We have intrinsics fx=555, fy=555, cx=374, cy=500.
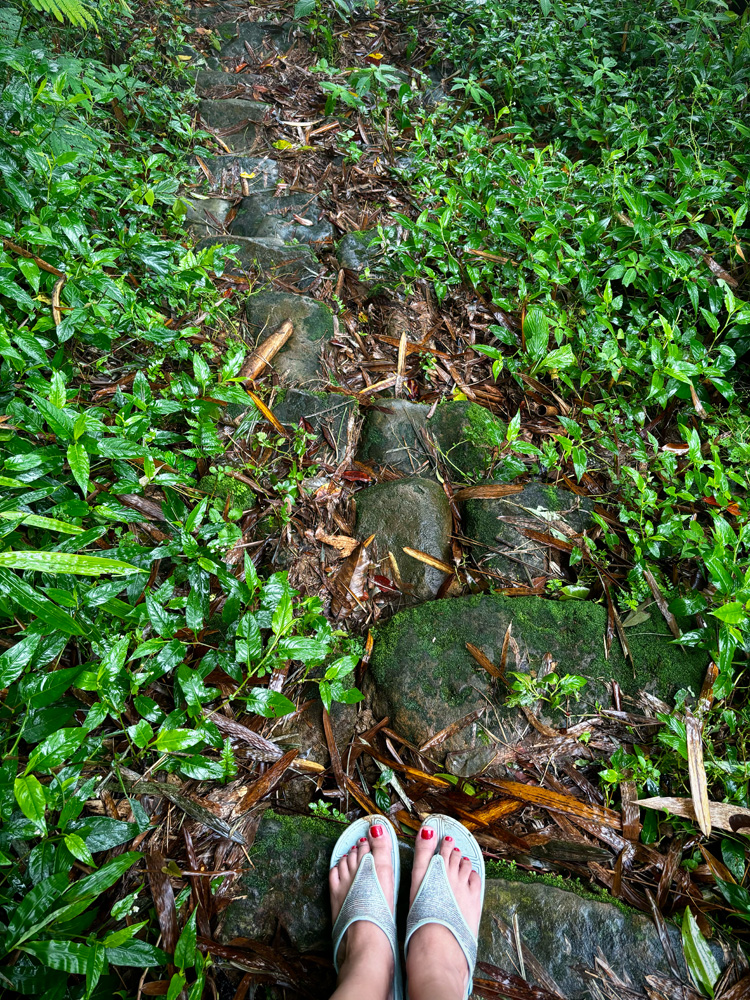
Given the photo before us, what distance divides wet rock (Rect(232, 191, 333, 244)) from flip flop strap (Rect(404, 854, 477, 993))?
3076mm

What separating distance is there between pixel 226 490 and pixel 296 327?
0.97m

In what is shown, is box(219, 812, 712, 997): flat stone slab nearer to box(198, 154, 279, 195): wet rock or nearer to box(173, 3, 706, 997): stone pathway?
box(173, 3, 706, 997): stone pathway

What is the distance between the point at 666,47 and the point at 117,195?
3536mm

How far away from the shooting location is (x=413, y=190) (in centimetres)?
334

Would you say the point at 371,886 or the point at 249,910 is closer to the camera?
the point at 249,910

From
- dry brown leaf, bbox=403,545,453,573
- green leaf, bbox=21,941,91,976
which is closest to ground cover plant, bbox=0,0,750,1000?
green leaf, bbox=21,941,91,976

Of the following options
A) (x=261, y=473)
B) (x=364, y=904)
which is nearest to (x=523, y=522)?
(x=261, y=473)

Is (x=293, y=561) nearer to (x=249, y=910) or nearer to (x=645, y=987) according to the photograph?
(x=249, y=910)

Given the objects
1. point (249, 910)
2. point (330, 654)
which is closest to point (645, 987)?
point (249, 910)

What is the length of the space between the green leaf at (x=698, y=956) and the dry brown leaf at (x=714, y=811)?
0.26 m

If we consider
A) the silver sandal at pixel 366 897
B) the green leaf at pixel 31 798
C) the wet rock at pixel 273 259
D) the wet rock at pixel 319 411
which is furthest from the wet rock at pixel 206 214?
the silver sandal at pixel 366 897

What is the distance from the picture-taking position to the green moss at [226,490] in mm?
2190

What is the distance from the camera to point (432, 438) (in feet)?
8.36

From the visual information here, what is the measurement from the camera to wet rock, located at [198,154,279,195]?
3.43 meters
